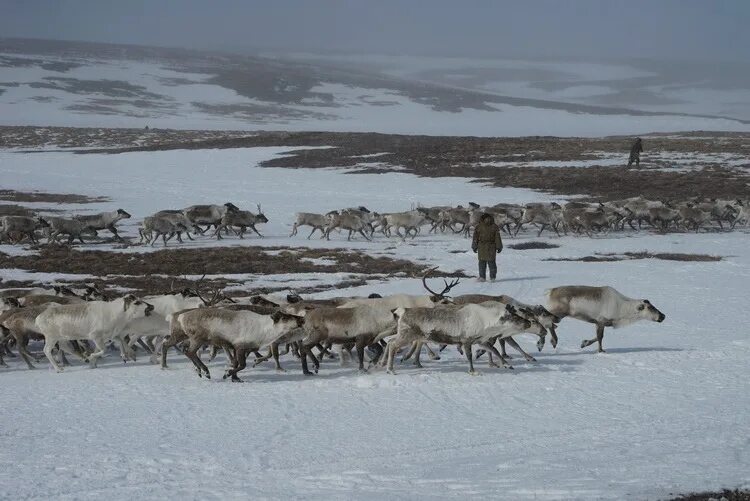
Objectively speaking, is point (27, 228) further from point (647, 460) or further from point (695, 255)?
point (647, 460)

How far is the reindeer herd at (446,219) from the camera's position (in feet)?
79.0

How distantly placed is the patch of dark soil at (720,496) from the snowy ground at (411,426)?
134 mm

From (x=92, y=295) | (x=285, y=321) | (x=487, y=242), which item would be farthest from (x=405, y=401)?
(x=487, y=242)

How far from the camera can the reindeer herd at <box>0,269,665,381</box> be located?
9805mm

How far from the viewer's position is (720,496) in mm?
6203

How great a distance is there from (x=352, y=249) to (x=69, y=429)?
1519 centimetres

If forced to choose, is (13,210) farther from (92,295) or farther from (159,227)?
(92,295)

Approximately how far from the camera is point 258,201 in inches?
1303

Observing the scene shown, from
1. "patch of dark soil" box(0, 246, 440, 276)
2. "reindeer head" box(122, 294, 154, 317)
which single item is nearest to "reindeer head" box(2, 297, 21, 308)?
"reindeer head" box(122, 294, 154, 317)

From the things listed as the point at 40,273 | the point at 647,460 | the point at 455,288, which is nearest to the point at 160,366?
the point at 647,460

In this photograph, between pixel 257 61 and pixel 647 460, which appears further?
pixel 257 61

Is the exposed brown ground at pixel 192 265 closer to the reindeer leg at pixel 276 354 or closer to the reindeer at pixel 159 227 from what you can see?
the reindeer at pixel 159 227

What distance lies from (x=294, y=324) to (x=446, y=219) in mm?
16556

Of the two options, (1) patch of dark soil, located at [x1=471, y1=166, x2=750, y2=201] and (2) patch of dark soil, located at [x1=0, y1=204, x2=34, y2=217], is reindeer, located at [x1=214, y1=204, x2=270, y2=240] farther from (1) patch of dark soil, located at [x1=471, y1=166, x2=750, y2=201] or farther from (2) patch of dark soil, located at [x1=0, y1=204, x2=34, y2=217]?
(1) patch of dark soil, located at [x1=471, y1=166, x2=750, y2=201]
